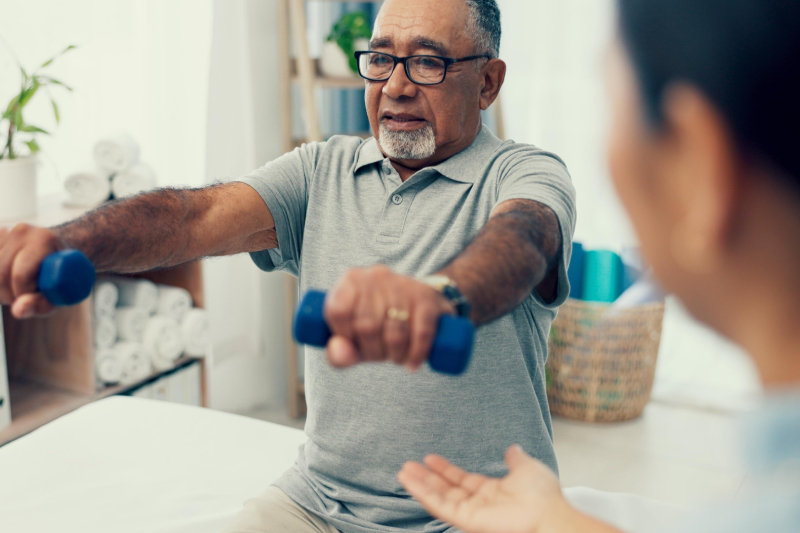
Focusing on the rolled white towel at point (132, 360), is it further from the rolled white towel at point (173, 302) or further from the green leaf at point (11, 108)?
the green leaf at point (11, 108)

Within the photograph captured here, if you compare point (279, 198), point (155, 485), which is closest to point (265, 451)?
point (155, 485)

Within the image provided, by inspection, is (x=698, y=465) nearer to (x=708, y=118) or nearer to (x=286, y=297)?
(x=286, y=297)

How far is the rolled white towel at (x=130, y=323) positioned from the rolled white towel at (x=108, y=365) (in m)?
0.08

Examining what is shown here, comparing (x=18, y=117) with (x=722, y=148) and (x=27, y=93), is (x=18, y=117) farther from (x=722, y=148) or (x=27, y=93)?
(x=722, y=148)

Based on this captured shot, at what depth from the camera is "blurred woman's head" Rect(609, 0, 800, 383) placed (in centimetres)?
48

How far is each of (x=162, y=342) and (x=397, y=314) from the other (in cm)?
177

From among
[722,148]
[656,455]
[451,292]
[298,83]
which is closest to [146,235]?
[451,292]

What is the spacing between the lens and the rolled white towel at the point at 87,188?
2162mm

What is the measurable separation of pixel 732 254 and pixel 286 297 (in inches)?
92.6

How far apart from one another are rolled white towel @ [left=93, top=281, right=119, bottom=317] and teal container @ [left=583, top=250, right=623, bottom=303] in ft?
5.47

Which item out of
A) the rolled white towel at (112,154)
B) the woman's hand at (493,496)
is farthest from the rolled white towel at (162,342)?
the woman's hand at (493,496)

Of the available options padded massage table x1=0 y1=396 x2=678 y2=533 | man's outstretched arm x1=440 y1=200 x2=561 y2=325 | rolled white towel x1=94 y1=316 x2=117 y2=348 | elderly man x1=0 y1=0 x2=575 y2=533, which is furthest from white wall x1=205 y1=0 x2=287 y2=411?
man's outstretched arm x1=440 y1=200 x2=561 y2=325

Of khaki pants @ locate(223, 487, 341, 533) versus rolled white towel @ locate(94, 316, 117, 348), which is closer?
khaki pants @ locate(223, 487, 341, 533)

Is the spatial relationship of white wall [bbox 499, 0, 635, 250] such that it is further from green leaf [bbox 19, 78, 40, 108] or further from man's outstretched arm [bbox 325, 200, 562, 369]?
man's outstretched arm [bbox 325, 200, 562, 369]
